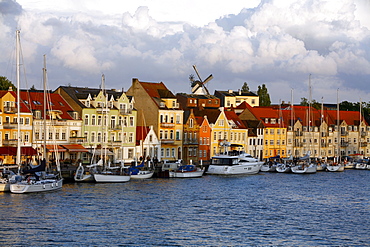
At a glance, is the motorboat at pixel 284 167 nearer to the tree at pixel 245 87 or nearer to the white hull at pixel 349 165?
the white hull at pixel 349 165

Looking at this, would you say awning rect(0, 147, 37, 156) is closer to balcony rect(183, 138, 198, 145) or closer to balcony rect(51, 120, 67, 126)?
balcony rect(51, 120, 67, 126)

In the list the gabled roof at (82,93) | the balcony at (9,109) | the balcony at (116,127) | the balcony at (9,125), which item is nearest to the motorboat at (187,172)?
the balcony at (116,127)

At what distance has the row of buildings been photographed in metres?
87.0

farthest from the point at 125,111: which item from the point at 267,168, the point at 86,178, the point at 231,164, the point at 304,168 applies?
the point at 304,168

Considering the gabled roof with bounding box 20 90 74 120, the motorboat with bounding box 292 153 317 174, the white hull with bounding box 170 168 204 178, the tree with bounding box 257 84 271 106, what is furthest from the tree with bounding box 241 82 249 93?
the gabled roof with bounding box 20 90 74 120

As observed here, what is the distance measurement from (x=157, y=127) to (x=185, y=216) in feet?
167

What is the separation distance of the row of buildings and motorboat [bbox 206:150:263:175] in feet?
15.9

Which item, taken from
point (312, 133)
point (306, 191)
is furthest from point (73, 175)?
point (312, 133)

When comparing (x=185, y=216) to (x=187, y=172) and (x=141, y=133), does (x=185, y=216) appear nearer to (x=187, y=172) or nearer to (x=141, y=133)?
(x=187, y=172)

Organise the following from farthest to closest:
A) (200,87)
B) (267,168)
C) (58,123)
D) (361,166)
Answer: (200,87)
(361,166)
(267,168)
(58,123)

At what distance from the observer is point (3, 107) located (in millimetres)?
84250

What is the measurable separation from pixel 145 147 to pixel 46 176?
117 ft

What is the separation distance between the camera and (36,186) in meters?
63.9

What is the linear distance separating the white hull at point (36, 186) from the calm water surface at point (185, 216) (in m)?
1.11
